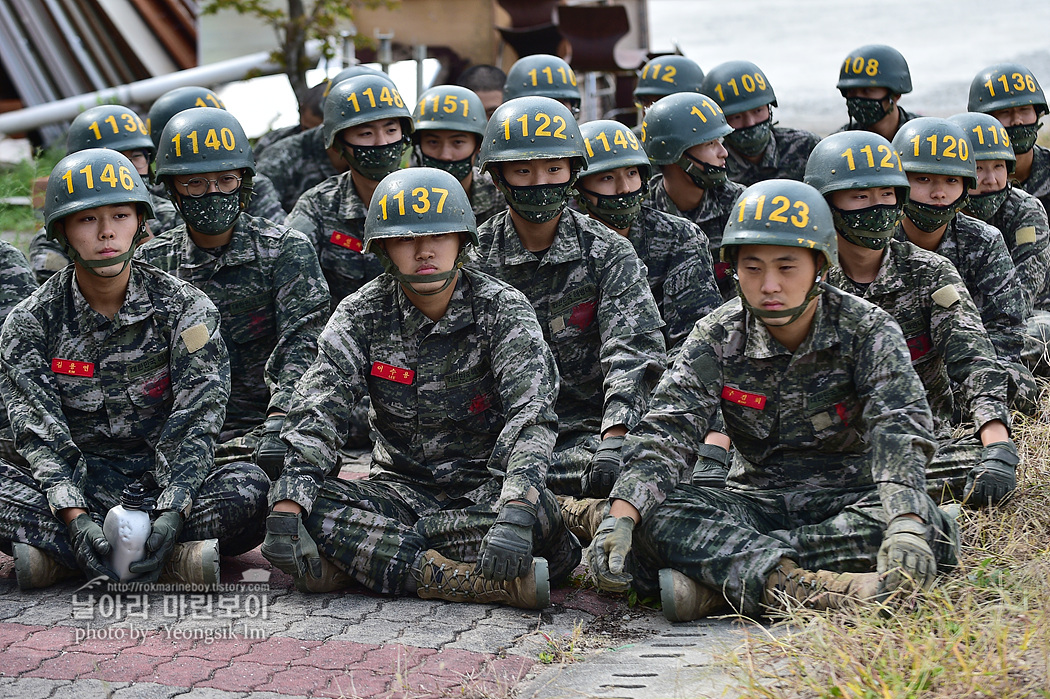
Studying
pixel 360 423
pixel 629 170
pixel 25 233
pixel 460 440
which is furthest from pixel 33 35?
pixel 460 440

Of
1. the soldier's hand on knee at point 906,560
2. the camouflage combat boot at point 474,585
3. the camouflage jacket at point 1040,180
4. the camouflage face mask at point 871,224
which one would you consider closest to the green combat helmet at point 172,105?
the camouflage combat boot at point 474,585

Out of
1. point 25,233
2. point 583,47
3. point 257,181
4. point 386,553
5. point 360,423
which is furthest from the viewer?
point 583,47

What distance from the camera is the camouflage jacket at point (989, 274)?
5906 millimetres

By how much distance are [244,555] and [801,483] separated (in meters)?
2.46

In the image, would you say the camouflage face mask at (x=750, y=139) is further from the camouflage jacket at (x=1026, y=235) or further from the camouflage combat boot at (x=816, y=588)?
the camouflage combat boot at (x=816, y=588)

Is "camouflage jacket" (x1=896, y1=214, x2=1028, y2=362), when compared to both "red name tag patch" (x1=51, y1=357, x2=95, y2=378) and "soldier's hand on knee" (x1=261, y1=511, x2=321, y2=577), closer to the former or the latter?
"soldier's hand on knee" (x1=261, y1=511, x2=321, y2=577)

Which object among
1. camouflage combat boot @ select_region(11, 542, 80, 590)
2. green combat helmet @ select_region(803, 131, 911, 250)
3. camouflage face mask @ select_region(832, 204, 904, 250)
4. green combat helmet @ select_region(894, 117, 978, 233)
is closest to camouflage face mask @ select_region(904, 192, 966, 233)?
green combat helmet @ select_region(894, 117, 978, 233)

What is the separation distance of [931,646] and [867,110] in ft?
18.2

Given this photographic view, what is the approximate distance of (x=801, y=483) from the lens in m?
4.74

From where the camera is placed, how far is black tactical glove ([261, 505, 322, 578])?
4.55m

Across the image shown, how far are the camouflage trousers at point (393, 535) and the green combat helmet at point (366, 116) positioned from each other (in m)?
2.53

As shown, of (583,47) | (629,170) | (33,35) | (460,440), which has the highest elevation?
(33,35)

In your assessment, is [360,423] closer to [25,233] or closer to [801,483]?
[801,483]

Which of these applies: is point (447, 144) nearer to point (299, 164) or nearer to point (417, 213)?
point (299, 164)
